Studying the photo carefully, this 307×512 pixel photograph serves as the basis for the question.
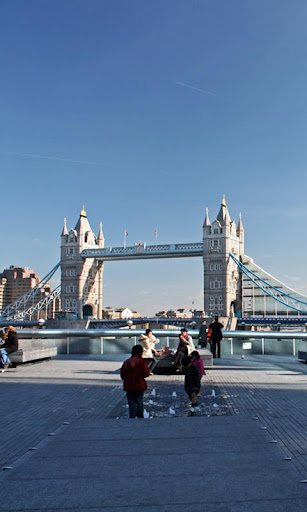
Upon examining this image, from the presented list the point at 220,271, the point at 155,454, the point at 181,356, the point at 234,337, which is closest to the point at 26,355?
the point at 181,356

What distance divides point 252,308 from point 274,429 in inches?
3287

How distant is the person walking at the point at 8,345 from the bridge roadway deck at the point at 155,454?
3.41 meters

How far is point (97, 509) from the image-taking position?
302cm

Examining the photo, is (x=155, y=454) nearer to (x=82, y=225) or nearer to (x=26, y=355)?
(x=26, y=355)

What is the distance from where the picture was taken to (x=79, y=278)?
301ft

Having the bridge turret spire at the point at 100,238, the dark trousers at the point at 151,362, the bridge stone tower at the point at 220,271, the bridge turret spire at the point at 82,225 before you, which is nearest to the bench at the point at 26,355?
the dark trousers at the point at 151,362

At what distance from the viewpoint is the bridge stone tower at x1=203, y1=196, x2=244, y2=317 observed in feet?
268

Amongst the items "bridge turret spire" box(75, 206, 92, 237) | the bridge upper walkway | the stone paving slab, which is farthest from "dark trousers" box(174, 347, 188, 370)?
"bridge turret spire" box(75, 206, 92, 237)

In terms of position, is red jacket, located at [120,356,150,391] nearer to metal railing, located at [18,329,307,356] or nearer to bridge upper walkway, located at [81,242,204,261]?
metal railing, located at [18,329,307,356]

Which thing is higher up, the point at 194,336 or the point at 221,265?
the point at 221,265

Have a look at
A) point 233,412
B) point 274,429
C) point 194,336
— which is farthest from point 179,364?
point 194,336

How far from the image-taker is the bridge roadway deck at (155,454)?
3.16 meters

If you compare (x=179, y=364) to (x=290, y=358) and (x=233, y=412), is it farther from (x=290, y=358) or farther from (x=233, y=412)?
(x=290, y=358)

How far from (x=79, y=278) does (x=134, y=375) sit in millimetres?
86212
